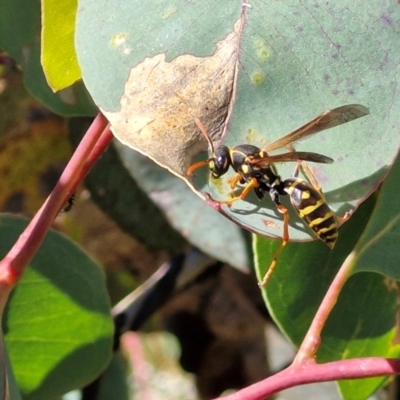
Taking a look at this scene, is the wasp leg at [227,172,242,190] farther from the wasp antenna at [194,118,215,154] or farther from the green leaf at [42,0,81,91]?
the green leaf at [42,0,81,91]

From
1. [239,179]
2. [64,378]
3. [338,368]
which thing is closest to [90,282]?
[64,378]

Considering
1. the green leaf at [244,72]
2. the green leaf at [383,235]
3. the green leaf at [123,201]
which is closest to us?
the green leaf at [244,72]

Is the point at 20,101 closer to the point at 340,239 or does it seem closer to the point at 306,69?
the point at 340,239

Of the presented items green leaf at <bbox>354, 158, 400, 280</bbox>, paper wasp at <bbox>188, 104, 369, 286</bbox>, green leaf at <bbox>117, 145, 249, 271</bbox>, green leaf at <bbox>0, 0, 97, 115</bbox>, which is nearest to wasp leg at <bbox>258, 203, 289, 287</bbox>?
paper wasp at <bbox>188, 104, 369, 286</bbox>

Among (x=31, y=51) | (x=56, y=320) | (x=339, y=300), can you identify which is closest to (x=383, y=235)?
(x=339, y=300)

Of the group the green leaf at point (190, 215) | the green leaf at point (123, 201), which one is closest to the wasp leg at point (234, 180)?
the green leaf at point (190, 215)

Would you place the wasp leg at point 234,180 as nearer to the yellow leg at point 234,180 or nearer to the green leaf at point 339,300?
the yellow leg at point 234,180
